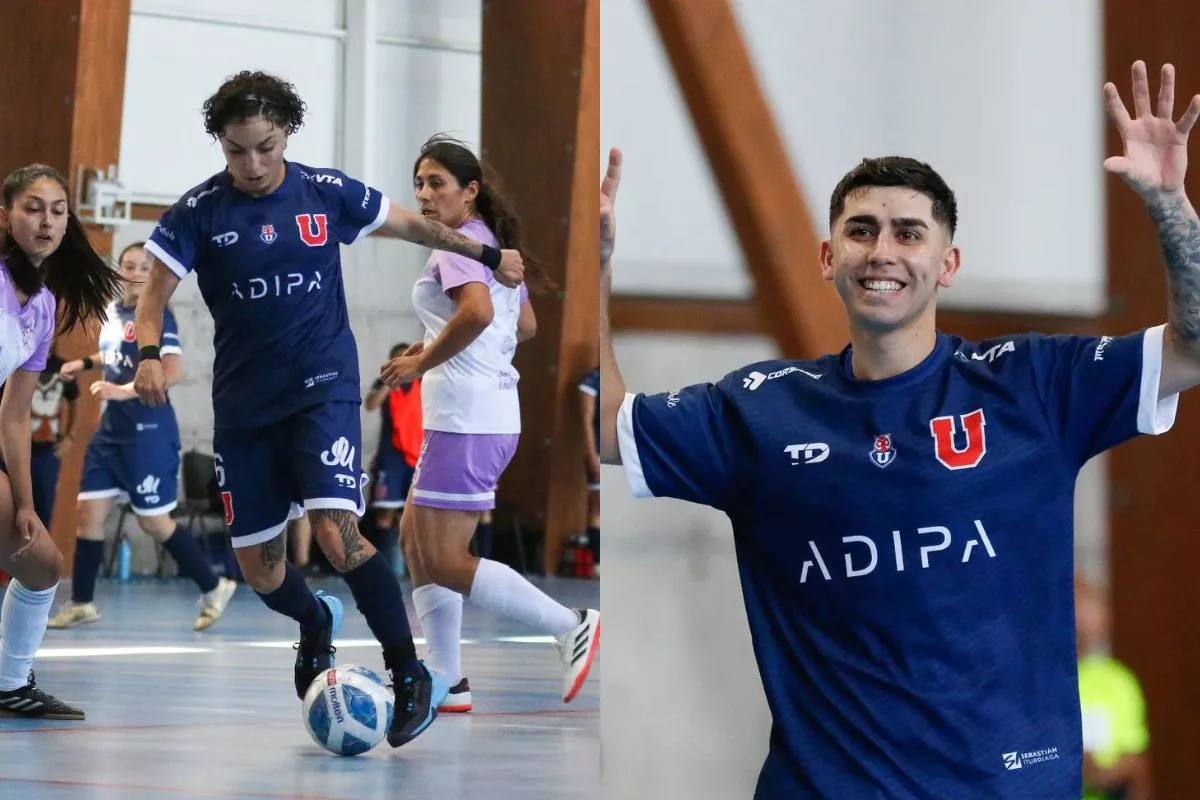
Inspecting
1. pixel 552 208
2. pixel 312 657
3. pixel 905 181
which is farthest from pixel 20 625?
pixel 552 208

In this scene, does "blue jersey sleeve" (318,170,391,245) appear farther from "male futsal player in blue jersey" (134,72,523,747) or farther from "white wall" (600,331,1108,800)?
"white wall" (600,331,1108,800)

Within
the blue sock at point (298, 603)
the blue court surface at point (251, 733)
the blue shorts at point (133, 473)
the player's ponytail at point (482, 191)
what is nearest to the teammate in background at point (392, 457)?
the blue shorts at point (133, 473)

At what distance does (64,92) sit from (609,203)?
11164 millimetres

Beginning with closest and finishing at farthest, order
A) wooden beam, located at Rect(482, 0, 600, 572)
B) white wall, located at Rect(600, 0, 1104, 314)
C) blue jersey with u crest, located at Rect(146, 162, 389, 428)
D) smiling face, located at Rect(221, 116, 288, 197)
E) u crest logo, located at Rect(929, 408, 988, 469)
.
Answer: u crest logo, located at Rect(929, 408, 988, 469)
white wall, located at Rect(600, 0, 1104, 314)
smiling face, located at Rect(221, 116, 288, 197)
blue jersey with u crest, located at Rect(146, 162, 389, 428)
wooden beam, located at Rect(482, 0, 600, 572)

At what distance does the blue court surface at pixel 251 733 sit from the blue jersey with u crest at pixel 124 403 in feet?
3.80

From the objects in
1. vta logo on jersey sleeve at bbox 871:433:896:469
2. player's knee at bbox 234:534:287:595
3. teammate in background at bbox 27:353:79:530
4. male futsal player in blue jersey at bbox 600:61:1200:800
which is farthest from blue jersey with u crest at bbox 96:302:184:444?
vta logo on jersey sleeve at bbox 871:433:896:469

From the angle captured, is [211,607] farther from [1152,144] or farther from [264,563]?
[1152,144]

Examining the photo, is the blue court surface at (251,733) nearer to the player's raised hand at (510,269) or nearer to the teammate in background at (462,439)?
the teammate in background at (462,439)

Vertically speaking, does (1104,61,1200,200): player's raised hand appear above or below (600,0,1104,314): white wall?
below

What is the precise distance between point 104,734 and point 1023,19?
3.51 metres

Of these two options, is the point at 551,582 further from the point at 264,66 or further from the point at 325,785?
the point at 325,785

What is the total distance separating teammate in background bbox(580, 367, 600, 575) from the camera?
13633mm

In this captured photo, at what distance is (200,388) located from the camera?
608 inches

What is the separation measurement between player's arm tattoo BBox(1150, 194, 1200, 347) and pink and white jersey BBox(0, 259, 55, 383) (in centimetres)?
381
